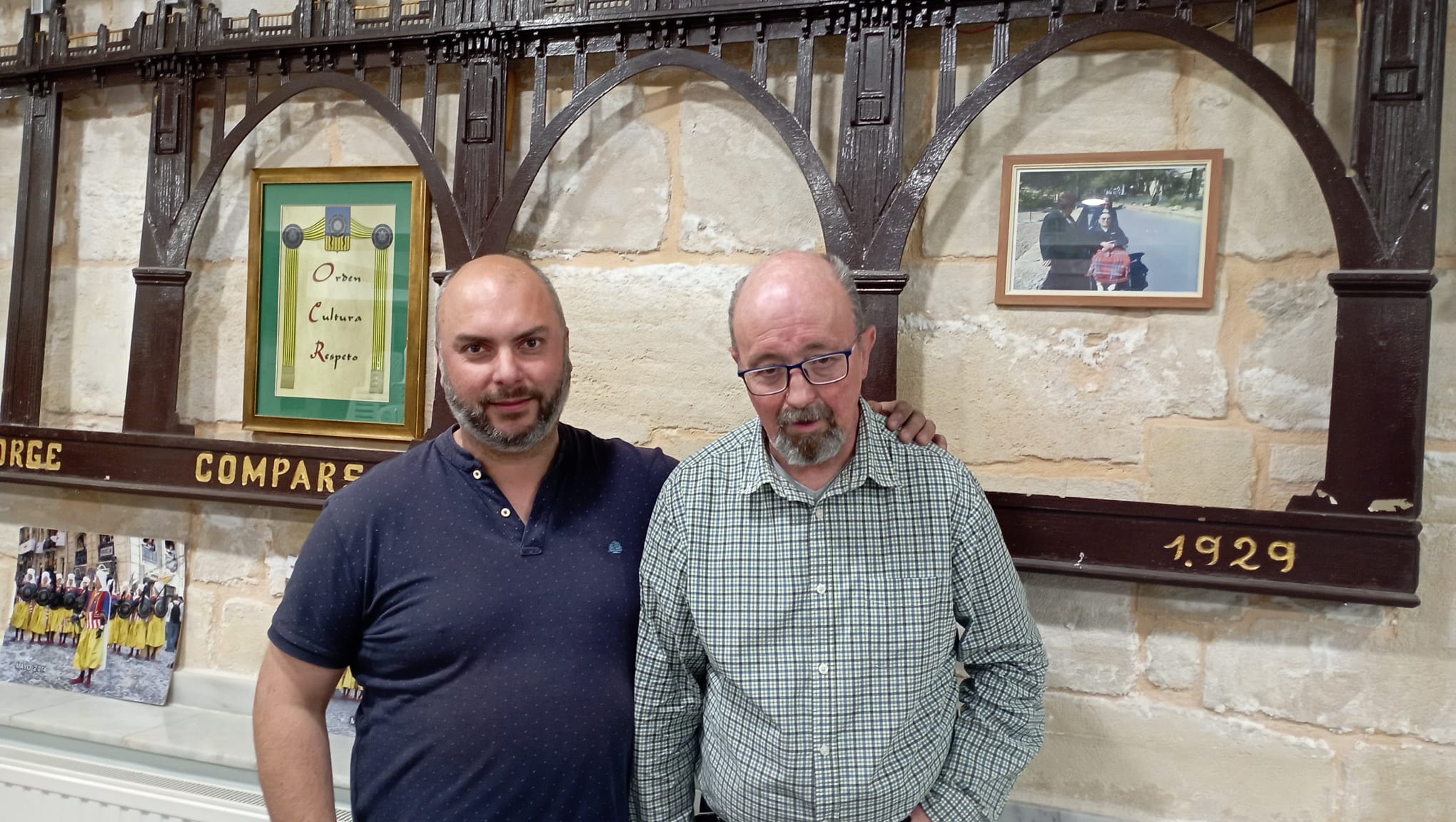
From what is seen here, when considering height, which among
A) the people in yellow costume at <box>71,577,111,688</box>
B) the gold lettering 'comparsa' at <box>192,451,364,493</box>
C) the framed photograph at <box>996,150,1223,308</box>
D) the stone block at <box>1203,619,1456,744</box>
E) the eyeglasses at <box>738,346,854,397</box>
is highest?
the framed photograph at <box>996,150,1223,308</box>

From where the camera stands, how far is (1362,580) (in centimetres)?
137

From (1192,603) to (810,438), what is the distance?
2.59 ft

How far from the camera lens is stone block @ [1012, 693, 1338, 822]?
1.50 meters

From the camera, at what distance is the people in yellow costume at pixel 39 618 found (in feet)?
7.09

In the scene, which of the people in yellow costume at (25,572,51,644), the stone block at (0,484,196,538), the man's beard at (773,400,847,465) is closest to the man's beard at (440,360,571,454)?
the man's beard at (773,400,847,465)

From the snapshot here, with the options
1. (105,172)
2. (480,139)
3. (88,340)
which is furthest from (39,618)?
(480,139)

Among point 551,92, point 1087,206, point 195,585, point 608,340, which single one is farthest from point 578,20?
point 195,585

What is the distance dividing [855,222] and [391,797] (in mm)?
1149

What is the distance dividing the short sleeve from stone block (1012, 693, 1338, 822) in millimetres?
1164

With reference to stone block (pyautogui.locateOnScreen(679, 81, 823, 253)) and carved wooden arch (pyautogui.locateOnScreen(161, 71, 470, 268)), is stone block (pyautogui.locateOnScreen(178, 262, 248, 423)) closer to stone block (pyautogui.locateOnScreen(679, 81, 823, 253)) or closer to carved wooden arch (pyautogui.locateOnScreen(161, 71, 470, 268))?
carved wooden arch (pyautogui.locateOnScreen(161, 71, 470, 268))

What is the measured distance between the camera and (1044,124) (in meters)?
1.57

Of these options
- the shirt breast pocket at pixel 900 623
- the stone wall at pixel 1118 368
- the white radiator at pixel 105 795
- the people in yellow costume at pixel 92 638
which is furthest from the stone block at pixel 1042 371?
the people in yellow costume at pixel 92 638

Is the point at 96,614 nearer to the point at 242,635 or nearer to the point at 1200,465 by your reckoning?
the point at 242,635

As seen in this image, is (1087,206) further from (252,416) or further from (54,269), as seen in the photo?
(54,269)
